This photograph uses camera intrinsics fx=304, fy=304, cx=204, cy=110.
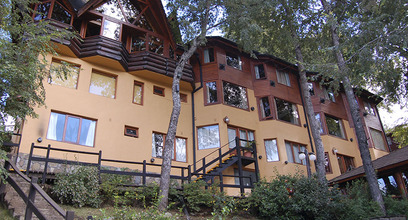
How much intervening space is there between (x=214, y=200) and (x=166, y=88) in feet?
29.2

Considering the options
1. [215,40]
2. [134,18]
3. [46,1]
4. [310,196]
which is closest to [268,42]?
[215,40]

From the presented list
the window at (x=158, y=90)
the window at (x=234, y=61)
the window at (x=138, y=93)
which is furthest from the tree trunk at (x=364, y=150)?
the window at (x=138, y=93)

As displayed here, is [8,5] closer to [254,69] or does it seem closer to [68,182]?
[68,182]

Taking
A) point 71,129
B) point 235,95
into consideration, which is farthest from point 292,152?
point 71,129

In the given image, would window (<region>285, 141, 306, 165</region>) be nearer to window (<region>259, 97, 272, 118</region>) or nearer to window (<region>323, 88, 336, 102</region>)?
window (<region>259, 97, 272, 118</region>)

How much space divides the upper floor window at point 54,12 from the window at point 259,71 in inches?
507

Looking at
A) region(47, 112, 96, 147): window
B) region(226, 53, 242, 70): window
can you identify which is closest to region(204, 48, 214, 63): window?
region(226, 53, 242, 70): window

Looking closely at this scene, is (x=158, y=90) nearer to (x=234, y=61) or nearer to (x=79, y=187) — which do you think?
(x=234, y=61)

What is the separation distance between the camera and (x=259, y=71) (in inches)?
890

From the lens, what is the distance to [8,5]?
28.7 feet

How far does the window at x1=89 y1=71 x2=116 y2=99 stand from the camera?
15992 mm

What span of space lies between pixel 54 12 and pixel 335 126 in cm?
2106

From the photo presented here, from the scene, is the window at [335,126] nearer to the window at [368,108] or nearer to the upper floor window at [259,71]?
the window at [368,108]

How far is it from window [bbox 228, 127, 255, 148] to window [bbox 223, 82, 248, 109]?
67.0 inches
